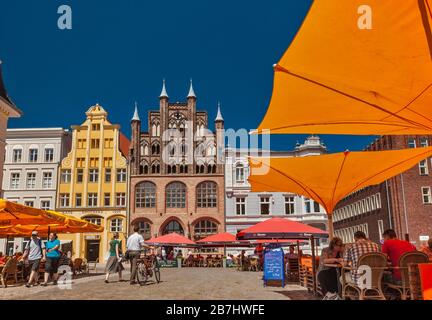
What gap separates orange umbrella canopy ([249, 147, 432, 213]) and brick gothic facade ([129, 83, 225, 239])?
28.5 m

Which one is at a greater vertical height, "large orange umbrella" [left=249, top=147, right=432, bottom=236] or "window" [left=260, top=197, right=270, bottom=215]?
"window" [left=260, top=197, right=270, bottom=215]

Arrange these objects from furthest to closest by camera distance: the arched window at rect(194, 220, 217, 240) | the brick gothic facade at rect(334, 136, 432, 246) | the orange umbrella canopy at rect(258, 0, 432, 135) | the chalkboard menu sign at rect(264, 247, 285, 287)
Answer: the arched window at rect(194, 220, 217, 240) → the brick gothic facade at rect(334, 136, 432, 246) → the chalkboard menu sign at rect(264, 247, 285, 287) → the orange umbrella canopy at rect(258, 0, 432, 135)

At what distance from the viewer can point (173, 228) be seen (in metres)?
40.2

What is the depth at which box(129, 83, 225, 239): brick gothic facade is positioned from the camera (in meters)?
40.1

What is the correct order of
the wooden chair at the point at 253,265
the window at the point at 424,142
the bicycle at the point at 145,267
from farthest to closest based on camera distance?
the window at the point at 424,142 < the wooden chair at the point at 253,265 < the bicycle at the point at 145,267

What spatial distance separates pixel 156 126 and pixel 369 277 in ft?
116

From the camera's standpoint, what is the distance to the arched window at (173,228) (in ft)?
131

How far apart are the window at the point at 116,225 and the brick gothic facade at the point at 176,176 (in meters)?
1.12

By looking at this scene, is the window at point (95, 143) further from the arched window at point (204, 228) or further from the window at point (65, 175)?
the arched window at point (204, 228)

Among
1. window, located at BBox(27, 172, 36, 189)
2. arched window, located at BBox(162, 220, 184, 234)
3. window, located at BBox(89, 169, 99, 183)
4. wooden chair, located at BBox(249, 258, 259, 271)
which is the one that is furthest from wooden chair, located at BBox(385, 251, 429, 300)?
window, located at BBox(27, 172, 36, 189)

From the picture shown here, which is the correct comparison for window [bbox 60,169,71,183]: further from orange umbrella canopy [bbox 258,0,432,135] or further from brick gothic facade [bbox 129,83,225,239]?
orange umbrella canopy [bbox 258,0,432,135]

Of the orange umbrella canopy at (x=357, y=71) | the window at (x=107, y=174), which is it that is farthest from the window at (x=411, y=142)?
the orange umbrella canopy at (x=357, y=71)

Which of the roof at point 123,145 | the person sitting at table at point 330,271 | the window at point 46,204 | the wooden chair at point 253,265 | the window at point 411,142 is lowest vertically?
the wooden chair at point 253,265
